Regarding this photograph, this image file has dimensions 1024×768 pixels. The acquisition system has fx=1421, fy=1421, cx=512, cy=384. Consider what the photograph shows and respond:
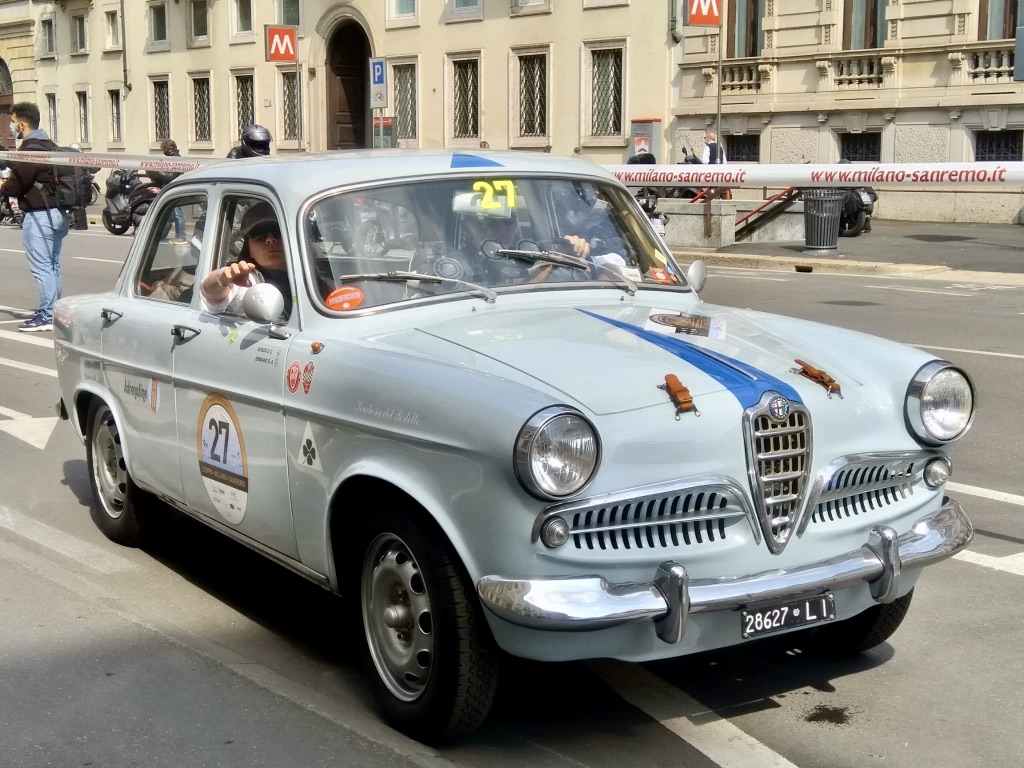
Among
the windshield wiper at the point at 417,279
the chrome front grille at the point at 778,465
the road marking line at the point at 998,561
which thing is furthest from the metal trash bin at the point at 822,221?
the chrome front grille at the point at 778,465

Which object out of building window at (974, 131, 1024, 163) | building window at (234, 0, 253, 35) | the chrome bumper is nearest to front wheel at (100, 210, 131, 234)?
building window at (974, 131, 1024, 163)

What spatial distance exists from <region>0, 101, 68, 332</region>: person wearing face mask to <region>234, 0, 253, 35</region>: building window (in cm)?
3454

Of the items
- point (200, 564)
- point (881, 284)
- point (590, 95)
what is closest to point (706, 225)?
point (881, 284)

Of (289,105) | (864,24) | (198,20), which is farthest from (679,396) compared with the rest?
(198,20)

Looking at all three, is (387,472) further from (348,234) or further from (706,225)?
(706,225)

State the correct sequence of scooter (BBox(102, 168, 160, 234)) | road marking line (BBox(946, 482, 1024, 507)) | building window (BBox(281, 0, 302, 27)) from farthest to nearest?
building window (BBox(281, 0, 302, 27)) → scooter (BBox(102, 168, 160, 234)) → road marking line (BBox(946, 482, 1024, 507))

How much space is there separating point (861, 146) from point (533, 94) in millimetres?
9877

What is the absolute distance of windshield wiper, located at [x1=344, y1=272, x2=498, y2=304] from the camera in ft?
15.8

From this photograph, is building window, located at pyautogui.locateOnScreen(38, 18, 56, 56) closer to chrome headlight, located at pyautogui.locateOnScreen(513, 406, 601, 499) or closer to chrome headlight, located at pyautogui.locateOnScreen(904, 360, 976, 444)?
chrome headlight, located at pyautogui.locateOnScreen(904, 360, 976, 444)

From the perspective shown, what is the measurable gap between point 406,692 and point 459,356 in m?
1.01

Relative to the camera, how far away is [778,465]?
13.1 ft

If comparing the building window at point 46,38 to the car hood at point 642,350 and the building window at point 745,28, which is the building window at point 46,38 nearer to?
the building window at point 745,28

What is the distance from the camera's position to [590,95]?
36.5 metres

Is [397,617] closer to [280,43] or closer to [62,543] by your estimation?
[62,543]
